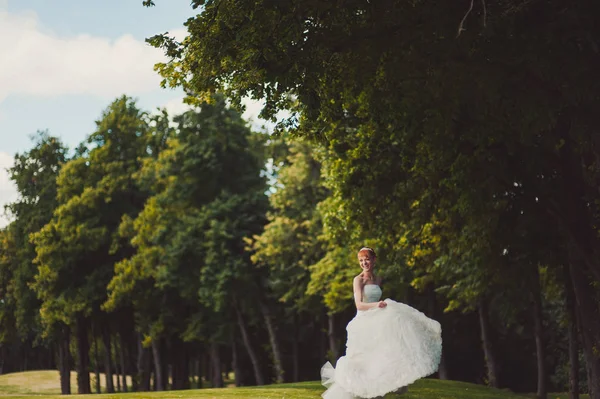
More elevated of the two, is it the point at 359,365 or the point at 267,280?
the point at 267,280

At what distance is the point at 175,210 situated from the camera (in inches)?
1943

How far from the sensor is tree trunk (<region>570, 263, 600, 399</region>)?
866 inches

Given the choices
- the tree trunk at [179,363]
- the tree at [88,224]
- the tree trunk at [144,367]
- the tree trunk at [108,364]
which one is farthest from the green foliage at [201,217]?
the tree trunk at [108,364]

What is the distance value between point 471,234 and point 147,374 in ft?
139

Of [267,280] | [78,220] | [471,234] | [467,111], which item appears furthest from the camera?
[78,220]

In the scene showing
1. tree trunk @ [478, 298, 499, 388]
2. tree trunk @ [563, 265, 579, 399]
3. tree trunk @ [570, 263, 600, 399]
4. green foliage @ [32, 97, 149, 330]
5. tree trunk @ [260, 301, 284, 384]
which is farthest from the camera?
green foliage @ [32, 97, 149, 330]

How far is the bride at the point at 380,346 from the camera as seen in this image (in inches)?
523

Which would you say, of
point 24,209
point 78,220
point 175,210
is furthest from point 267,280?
point 24,209

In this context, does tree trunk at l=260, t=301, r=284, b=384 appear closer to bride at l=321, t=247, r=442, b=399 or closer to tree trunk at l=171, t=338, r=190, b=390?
tree trunk at l=171, t=338, r=190, b=390

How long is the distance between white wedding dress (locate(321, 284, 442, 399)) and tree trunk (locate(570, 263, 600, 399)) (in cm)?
979

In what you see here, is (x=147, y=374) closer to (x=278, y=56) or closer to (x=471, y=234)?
(x=471, y=234)

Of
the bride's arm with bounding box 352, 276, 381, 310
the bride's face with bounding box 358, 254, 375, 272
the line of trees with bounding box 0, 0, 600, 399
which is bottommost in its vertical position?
the bride's arm with bounding box 352, 276, 381, 310

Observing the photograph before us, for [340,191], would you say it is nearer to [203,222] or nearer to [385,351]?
[385,351]

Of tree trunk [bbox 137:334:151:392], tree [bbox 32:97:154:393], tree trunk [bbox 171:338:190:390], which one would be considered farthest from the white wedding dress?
tree trunk [bbox 137:334:151:392]
